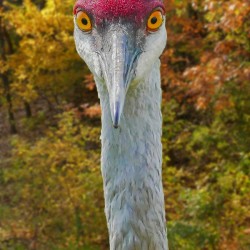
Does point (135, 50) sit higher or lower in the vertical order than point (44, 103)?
lower

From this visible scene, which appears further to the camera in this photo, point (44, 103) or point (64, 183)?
point (44, 103)

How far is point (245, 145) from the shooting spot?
712 cm

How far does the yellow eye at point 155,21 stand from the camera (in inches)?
65.2

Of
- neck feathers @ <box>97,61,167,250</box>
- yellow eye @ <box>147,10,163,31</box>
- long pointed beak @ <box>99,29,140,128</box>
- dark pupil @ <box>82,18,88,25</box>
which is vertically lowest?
neck feathers @ <box>97,61,167,250</box>

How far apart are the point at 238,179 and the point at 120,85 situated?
207 inches

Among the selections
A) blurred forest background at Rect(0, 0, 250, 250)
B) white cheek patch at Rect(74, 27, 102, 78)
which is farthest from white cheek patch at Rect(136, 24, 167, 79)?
blurred forest background at Rect(0, 0, 250, 250)

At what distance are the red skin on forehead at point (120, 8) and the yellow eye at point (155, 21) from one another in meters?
0.03

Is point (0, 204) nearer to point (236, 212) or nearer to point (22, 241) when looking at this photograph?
point (22, 241)

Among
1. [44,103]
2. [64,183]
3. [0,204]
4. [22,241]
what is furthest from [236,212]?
[44,103]

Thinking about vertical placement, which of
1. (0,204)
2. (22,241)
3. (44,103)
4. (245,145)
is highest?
(44,103)

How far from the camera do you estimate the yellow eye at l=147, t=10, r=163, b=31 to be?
1657mm

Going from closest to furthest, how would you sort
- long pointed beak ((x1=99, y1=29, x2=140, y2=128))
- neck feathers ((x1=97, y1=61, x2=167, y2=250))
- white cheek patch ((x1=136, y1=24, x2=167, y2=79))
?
long pointed beak ((x1=99, y1=29, x2=140, y2=128))
white cheek patch ((x1=136, y1=24, x2=167, y2=79))
neck feathers ((x1=97, y1=61, x2=167, y2=250))

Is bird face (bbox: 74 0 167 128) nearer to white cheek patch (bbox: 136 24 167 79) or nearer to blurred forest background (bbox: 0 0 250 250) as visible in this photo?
white cheek patch (bbox: 136 24 167 79)

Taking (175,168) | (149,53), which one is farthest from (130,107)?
(175,168)
